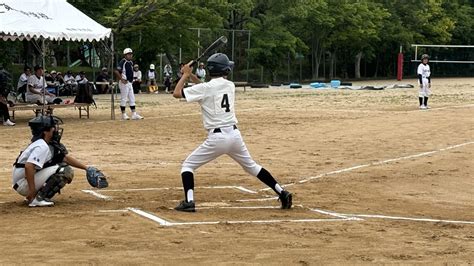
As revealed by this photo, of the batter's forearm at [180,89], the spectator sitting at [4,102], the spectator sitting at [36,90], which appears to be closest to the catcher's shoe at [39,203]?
the batter's forearm at [180,89]

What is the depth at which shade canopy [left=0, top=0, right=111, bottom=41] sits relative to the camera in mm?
20984

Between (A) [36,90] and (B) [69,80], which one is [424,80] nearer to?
(A) [36,90]

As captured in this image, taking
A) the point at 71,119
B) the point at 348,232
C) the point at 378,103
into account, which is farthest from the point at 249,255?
the point at 378,103

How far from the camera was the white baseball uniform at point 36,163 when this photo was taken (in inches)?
368

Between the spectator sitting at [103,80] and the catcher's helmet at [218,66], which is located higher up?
the catcher's helmet at [218,66]

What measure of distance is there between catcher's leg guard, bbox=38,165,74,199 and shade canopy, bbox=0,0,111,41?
1194 cm

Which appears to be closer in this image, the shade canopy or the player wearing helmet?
the shade canopy

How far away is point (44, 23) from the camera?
851 inches

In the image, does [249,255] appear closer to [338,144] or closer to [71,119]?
[338,144]

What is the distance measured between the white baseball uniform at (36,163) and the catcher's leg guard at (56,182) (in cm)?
5

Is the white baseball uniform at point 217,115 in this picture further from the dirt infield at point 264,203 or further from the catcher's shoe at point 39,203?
the catcher's shoe at point 39,203

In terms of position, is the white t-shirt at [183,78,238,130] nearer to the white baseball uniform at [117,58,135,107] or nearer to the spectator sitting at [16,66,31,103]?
the white baseball uniform at [117,58,135,107]

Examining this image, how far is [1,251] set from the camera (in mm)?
7262

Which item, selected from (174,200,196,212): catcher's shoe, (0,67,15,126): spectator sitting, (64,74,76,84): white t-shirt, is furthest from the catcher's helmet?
(64,74,76,84): white t-shirt
